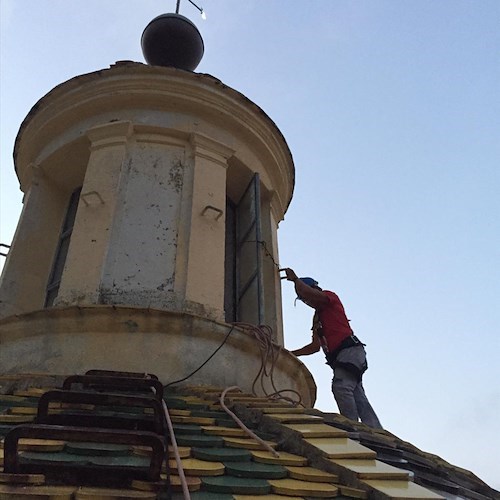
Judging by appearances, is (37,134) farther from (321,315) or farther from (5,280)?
(321,315)

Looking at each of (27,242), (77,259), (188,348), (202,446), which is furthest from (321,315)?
(202,446)

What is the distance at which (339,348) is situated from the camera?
5.81 metres

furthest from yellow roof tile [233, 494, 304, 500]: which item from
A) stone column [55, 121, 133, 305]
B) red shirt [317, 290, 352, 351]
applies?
red shirt [317, 290, 352, 351]

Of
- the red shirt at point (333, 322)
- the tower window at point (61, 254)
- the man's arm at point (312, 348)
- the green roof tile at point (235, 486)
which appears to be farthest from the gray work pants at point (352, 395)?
the green roof tile at point (235, 486)

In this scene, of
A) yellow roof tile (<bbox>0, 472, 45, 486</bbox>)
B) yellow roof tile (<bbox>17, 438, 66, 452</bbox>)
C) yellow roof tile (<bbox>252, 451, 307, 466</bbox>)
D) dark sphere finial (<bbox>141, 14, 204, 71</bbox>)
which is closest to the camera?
yellow roof tile (<bbox>0, 472, 45, 486</bbox>)

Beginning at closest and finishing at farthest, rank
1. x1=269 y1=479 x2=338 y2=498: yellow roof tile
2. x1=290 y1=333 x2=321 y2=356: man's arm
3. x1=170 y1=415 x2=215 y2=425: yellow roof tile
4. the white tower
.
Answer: x1=269 y1=479 x2=338 y2=498: yellow roof tile
x1=170 y1=415 x2=215 y2=425: yellow roof tile
the white tower
x1=290 y1=333 x2=321 y2=356: man's arm

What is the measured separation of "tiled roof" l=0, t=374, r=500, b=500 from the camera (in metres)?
1.89

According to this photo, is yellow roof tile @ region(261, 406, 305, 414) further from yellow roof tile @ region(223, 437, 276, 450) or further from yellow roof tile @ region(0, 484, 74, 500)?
yellow roof tile @ region(0, 484, 74, 500)

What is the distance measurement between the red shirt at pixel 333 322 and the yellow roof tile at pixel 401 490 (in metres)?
3.68

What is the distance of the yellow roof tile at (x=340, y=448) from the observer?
2418 mm

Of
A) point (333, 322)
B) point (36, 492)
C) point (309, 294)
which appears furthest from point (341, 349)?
point (36, 492)

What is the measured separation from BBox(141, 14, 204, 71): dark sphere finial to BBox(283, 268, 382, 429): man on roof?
3770 mm

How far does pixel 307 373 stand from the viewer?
5367 millimetres

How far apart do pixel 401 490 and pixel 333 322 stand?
395 centimetres
